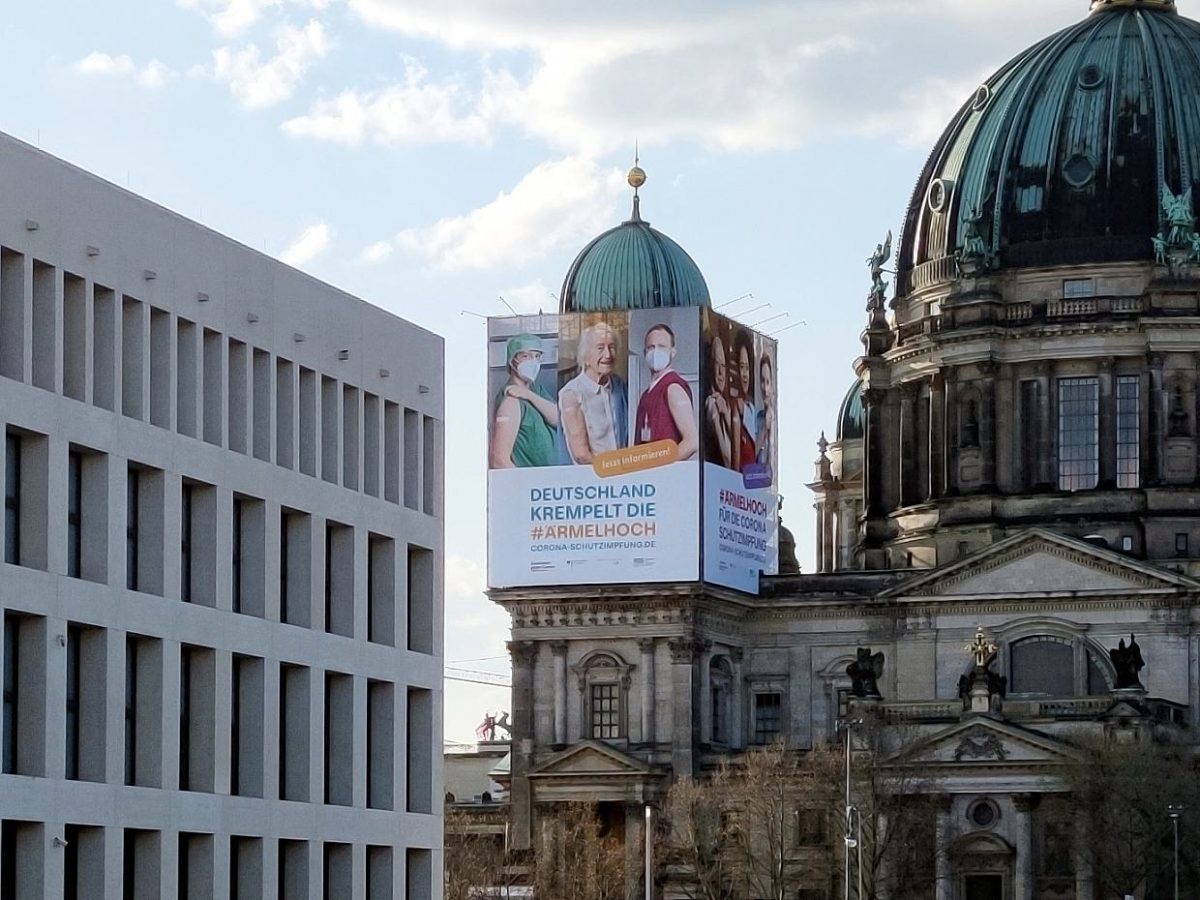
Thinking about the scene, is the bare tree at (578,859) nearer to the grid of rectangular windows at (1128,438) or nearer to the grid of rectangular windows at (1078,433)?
the grid of rectangular windows at (1078,433)

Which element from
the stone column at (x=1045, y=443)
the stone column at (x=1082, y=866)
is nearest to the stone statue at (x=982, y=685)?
the stone column at (x=1082, y=866)

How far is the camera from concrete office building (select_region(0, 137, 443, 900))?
72.7m

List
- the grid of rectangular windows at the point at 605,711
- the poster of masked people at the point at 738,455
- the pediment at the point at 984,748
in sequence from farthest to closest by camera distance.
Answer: the grid of rectangular windows at the point at 605,711 < the poster of masked people at the point at 738,455 < the pediment at the point at 984,748

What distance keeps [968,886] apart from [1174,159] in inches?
1311

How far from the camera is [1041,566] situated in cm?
15238

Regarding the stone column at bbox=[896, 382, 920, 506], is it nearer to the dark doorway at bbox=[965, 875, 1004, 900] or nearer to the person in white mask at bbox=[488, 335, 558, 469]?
the person in white mask at bbox=[488, 335, 558, 469]

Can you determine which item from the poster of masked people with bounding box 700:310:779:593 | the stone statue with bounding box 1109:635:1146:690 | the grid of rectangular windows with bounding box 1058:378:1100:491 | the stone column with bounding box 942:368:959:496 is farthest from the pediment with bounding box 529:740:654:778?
the grid of rectangular windows with bounding box 1058:378:1100:491

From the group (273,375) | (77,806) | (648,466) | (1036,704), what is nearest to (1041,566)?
(1036,704)

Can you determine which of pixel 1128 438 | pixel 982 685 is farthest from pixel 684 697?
pixel 1128 438

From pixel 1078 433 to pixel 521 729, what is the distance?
86.6ft

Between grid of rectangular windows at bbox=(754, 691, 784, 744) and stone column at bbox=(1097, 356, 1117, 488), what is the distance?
16083 mm

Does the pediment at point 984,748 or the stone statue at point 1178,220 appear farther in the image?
the stone statue at point 1178,220

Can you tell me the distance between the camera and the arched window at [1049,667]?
152 meters

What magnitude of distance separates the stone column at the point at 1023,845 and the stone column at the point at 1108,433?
17689mm
